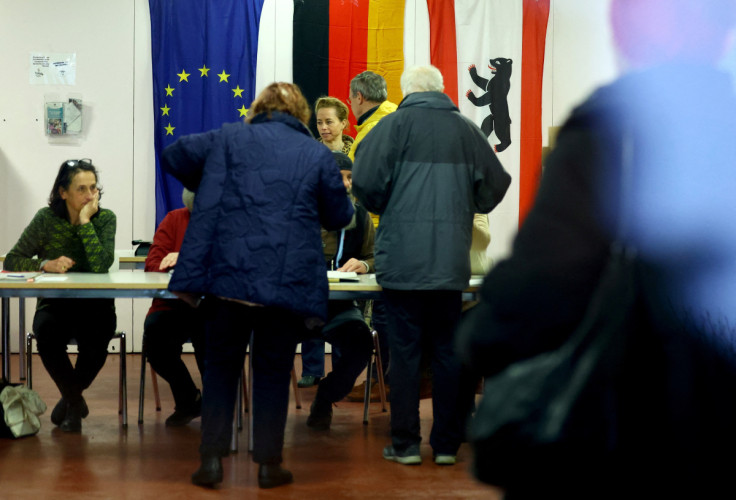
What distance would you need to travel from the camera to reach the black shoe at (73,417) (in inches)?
152

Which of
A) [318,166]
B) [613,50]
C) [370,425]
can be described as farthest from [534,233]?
Answer: [370,425]

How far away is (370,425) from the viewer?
4152 millimetres

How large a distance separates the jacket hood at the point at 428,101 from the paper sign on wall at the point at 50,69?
3.75m

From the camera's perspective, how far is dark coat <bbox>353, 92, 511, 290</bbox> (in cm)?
334

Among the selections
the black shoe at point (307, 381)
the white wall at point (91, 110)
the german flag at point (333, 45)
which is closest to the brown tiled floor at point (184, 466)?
the black shoe at point (307, 381)

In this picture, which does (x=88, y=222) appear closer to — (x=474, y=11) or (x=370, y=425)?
(x=370, y=425)

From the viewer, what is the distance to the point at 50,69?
6.30 m

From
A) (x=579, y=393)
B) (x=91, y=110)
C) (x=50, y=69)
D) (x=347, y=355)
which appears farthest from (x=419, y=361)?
(x=50, y=69)

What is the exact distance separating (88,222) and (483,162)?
1.87 m

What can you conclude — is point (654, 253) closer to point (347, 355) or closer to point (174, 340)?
point (347, 355)

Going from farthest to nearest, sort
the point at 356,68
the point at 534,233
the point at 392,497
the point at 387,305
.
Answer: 1. the point at 356,68
2. the point at 387,305
3. the point at 392,497
4. the point at 534,233

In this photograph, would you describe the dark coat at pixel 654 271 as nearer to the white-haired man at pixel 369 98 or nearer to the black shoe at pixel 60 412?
the black shoe at pixel 60 412

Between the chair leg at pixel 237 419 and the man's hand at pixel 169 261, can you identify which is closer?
the chair leg at pixel 237 419

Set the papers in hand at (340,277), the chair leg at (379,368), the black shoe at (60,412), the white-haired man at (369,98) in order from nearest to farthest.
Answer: the papers in hand at (340,277) → the black shoe at (60,412) → the chair leg at (379,368) → the white-haired man at (369,98)
